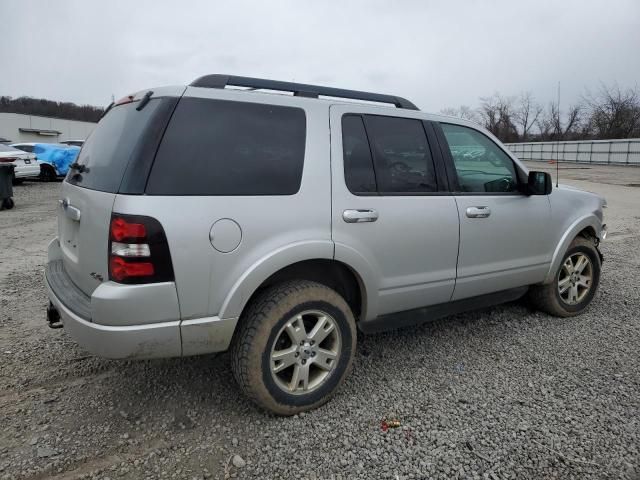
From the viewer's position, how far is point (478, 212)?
353 centimetres

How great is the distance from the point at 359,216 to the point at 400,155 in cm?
64

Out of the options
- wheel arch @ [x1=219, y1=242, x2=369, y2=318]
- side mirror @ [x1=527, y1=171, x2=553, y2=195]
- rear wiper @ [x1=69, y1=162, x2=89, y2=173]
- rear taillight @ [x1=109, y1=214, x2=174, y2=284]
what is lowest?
wheel arch @ [x1=219, y1=242, x2=369, y2=318]

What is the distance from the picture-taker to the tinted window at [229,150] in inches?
95.3

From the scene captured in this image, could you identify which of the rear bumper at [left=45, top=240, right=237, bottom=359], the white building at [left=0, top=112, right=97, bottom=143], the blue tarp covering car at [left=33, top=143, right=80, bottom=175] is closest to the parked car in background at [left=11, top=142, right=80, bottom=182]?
the blue tarp covering car at [left=33, top=143, right=80, bottom=175]

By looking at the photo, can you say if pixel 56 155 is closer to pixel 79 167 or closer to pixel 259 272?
pixel 79 167

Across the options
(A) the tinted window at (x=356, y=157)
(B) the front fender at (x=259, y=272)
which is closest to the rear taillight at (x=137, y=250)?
(B) the front fender at (x=259, y=272)

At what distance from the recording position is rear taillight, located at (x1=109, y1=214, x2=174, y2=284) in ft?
7.50

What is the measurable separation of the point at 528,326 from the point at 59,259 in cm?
385

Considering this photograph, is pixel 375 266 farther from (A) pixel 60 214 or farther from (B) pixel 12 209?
(B) pixel 12 209

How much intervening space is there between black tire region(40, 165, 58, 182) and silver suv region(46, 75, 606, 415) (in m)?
16.6

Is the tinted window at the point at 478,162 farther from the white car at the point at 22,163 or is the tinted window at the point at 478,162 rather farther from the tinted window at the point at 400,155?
the white car at the point at 22,163

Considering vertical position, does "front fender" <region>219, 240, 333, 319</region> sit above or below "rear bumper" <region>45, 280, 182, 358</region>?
above

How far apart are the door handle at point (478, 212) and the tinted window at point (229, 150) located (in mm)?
1411

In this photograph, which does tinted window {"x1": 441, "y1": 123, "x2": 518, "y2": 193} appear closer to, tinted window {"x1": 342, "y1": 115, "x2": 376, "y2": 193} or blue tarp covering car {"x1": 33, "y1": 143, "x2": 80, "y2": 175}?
tinted window {"x1": 342, "y1": 115, "x2": 376, "y2": 193}
